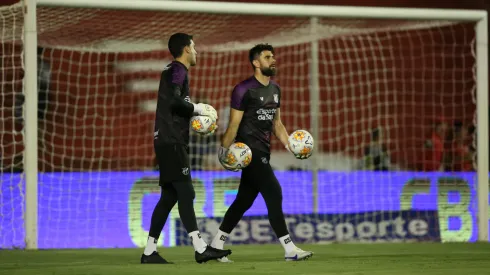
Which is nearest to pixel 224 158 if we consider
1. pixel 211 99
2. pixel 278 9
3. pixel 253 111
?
pixel 253 111

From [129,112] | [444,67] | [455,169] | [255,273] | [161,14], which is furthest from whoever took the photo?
[444,67]

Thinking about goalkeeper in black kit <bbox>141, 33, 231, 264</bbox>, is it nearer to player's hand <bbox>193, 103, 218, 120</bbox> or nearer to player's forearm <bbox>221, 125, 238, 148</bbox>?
player's hand <bbox>193, 103, 218, 120</bbox>

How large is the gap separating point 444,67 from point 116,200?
309 inches

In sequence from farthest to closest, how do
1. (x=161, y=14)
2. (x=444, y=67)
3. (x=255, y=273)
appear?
(x=444, y=67) → (x=161, y=14) → (x=255, y=273)

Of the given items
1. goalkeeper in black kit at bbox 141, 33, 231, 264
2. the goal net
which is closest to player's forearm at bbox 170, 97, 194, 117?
goalkeeper in black kit at bbox 141, 33, 231, 264

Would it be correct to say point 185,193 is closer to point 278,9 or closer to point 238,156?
point 238,156

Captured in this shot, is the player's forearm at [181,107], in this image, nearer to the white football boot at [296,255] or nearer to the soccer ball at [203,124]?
the soccer ball at [203,124]

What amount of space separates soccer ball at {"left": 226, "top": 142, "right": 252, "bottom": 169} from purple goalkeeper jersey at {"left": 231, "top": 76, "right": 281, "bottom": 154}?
0.49ft

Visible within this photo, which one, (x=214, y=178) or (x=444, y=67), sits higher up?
(x=444, y=67)

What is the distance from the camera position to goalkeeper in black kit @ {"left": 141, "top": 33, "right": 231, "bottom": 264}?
7.79 m

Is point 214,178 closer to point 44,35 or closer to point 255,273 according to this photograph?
point 44,35

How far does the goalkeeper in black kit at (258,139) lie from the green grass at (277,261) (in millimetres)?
305

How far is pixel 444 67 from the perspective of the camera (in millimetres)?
17484

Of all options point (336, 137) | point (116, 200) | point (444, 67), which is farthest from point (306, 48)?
point (116, 200)
